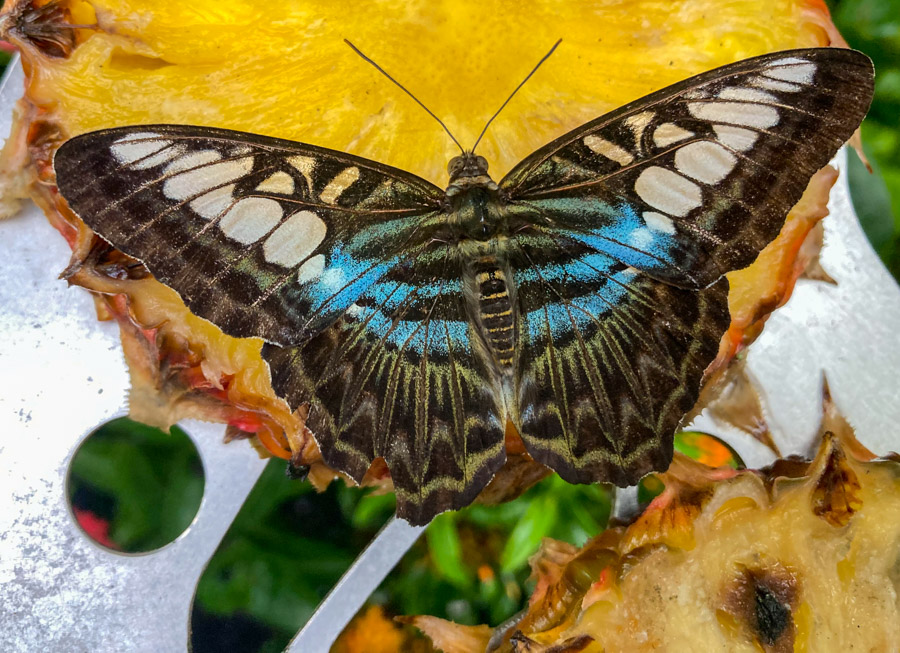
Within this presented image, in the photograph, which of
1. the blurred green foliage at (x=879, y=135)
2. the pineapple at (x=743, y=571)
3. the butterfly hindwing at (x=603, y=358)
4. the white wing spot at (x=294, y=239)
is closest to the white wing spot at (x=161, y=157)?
the white wing spot at (x=294, y=239)

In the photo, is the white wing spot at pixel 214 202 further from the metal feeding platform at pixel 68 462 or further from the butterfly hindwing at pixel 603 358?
the metal feeding platform at pixel 68 462

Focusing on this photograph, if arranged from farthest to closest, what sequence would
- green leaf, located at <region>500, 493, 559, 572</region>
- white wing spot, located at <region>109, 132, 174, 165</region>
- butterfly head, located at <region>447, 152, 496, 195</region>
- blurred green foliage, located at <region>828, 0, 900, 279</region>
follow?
1. blurred green foliage, located at <region>828, 0, 900, 279</region>
2. green leaf, located at <region>500, 493, 559, 572</region>
3. butterfly head, located at <region>447, 152, 496, 195</region>
4. white wing spot, located at <region>109, 132, 174, 165</region>

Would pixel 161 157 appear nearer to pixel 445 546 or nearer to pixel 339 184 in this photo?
pixel 339 184

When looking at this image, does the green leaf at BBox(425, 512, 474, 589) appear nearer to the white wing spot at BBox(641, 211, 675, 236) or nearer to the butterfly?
the butterfly

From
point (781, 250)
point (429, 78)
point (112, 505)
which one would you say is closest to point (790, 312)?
point (781, 250)

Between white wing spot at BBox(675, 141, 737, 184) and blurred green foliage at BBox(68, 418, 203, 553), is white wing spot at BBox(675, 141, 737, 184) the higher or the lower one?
the higher one

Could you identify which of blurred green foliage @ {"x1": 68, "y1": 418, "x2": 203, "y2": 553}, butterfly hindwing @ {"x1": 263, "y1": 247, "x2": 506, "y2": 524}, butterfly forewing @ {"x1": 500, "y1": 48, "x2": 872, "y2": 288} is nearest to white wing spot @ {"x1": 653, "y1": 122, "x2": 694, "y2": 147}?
butterfly forewing @ {"x1": 500, "y1": 48, "x2": 872, "y2": 288}
